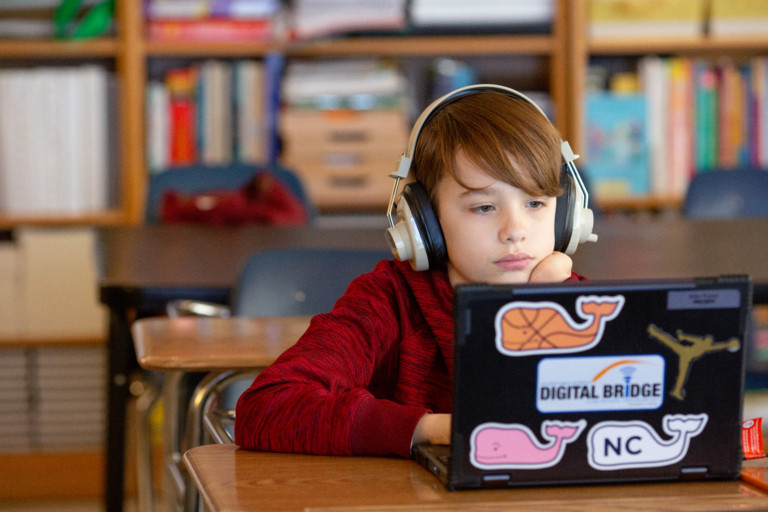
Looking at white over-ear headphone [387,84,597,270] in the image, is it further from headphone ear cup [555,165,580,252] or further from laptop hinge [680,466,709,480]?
laptop hinge [680,466,709,480]

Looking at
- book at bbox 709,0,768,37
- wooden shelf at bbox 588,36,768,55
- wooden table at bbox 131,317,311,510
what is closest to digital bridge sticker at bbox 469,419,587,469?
wooden table at bbox 131,317,311,510

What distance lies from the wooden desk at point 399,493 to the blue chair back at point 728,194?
2.26m

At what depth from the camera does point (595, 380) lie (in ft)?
2.28

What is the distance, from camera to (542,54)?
3434 millimetres

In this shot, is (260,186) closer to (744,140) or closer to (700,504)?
(744,140)

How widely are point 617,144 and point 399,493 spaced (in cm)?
273

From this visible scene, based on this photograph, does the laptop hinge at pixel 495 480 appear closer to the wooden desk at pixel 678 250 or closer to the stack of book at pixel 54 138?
the wooden desk at pixel 678 250

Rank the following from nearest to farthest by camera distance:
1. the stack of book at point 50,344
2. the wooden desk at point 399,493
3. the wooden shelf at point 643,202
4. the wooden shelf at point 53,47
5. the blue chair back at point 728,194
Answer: the wooden desk at point 399,493 < the blue chair back at point 728,194 < the stack of book at point 50,344 < the wooden shelf at point 53,47 < the wooden shelf at point 643,202

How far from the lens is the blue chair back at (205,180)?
8.80ft

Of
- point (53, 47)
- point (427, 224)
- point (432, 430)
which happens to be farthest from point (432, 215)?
point (53, 47)

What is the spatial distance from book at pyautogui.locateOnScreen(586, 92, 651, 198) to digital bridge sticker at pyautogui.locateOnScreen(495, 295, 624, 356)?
262 cm

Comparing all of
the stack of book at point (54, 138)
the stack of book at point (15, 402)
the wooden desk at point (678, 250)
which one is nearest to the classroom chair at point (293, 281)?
the wooden desk at point (678, 250)

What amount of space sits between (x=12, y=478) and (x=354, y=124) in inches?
57.5

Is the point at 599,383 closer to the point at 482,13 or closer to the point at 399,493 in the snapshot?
the point at 399,493
